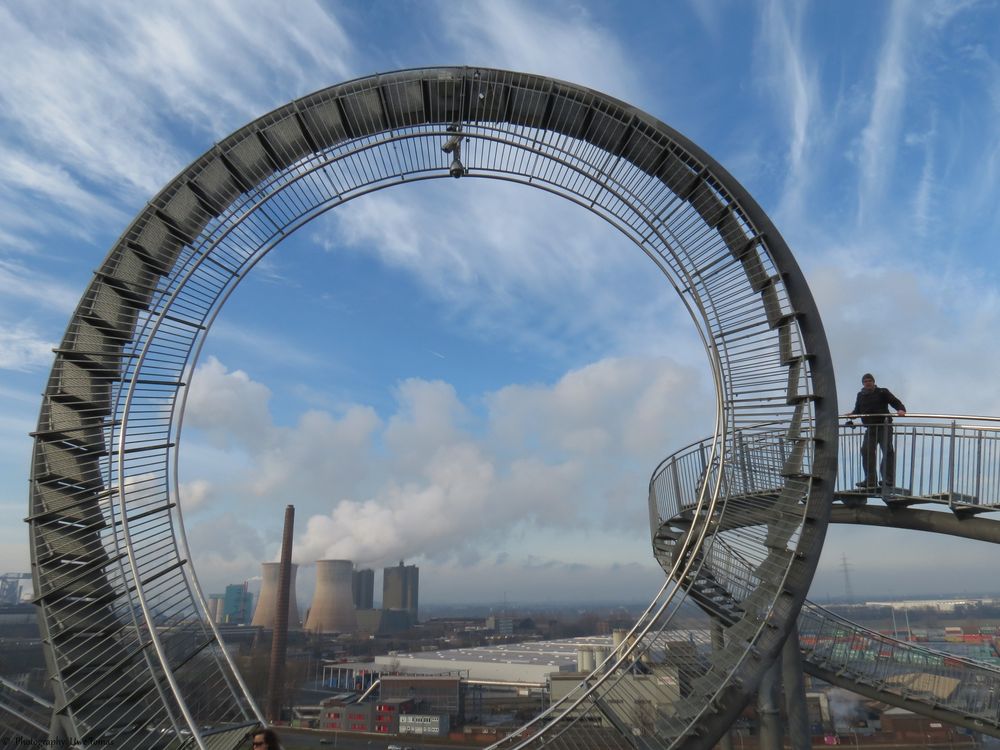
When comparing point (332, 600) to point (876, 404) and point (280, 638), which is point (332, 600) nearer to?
point (280, 638)

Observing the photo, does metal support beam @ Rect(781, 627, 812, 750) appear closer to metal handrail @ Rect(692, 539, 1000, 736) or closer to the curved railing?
metal handrail @ Rect(692, 539, 1000, 736)

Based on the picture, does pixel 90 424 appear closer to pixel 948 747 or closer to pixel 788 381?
pixel 788 381

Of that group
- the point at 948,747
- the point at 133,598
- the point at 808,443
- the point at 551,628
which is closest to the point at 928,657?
the point at 808,443

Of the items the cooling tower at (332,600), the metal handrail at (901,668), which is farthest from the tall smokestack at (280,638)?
the metal handrail at (901,668)

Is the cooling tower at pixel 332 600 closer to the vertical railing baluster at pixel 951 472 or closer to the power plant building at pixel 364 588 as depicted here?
the power plant building at pixel 364 588

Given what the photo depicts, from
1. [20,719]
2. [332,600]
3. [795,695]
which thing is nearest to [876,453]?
[795,695]

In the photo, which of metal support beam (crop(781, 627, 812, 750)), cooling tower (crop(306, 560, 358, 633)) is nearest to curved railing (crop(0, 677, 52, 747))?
metal support beam (crop(781, 627, 812, 750))
